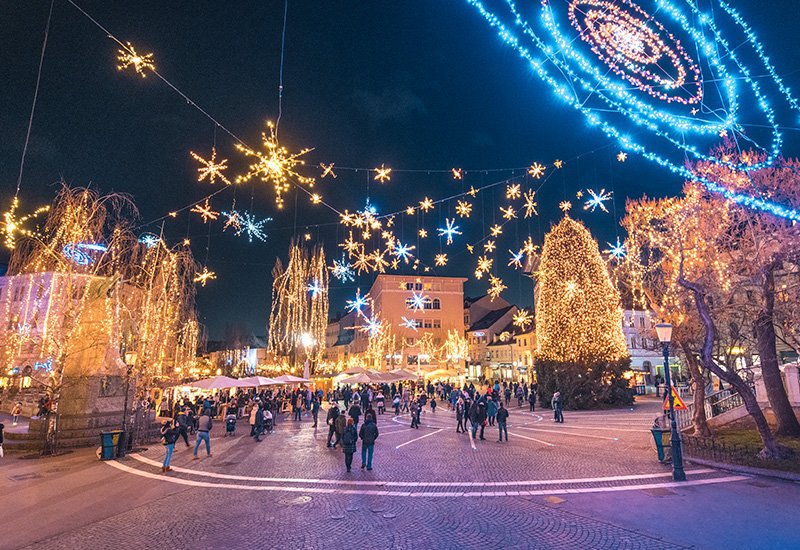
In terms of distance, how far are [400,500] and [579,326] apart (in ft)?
76.8

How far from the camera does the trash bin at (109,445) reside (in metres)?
15.4

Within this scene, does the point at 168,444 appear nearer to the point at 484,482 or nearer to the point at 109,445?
the point at 109,445

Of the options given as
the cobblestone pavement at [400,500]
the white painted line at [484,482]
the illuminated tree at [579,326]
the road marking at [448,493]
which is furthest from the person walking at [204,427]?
the illuminated tree at [579,326]

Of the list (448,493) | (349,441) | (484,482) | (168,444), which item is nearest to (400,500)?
(448,493)

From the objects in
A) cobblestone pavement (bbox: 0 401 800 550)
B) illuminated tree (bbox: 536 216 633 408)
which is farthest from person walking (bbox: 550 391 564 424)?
cobblestone pavement (bbox: 0 401 800 550)

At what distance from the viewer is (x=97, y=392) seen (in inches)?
765

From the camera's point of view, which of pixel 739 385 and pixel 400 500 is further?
pixel 739 385

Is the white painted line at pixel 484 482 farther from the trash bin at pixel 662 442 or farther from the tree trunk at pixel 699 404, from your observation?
the tree trunk at pixel 699 404

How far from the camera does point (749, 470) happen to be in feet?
37.7

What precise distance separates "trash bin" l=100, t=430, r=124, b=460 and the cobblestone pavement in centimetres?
41

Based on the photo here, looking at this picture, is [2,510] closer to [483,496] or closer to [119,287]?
[483,496]

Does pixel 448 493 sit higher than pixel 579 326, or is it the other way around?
pixel 579 326

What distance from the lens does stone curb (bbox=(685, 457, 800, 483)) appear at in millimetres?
10766

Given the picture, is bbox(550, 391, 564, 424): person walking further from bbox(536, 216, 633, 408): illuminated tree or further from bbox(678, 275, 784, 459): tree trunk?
bbox(678, 275, 784, 459): tree trunk
